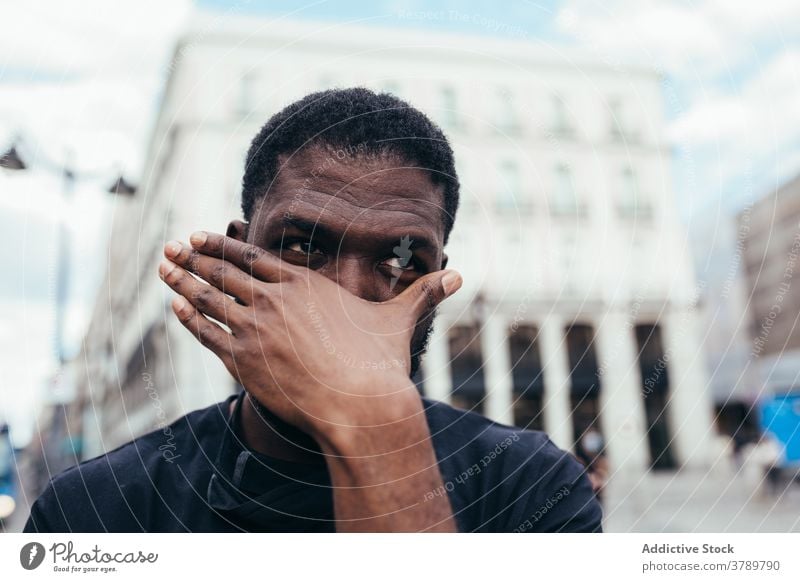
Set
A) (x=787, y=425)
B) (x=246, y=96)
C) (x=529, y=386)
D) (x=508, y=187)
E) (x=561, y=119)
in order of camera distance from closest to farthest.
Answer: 1. (x=246, y=96)
2. (x=508, y=187)
3. (x=561, y=119)
4. (x=529, y=386)
5. (x=787, y=425)

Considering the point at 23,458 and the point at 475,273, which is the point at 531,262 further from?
the point at 23,458

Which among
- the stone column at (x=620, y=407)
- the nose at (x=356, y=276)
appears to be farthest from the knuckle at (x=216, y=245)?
the stone column at (x=620, y=407)

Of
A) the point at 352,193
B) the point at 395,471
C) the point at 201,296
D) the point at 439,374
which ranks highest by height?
the point at 352,193

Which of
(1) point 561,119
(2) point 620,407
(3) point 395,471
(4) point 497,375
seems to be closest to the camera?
(3) point 395,471

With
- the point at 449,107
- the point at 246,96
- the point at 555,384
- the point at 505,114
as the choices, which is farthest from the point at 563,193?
the point at 246,96

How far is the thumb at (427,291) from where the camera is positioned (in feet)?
4.28

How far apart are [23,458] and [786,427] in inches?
247

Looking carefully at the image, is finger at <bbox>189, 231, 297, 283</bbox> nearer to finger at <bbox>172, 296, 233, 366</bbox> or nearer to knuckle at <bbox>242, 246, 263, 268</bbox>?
knuckle at <bbox>242, 246, 263, 268</bbox>

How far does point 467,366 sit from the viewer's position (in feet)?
12.6

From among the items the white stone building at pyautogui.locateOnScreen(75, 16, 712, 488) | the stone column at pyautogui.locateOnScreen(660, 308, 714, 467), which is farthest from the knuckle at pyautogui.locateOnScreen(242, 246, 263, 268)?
the stone column at pyautogui.locateOnScreen(660, 308, 714, 467)

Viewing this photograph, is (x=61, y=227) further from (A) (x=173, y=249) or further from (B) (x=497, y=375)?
(B) (x=497, y=375)

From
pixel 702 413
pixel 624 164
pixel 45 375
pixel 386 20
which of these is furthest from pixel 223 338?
pixel 702 413

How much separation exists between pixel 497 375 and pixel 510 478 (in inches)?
99.5

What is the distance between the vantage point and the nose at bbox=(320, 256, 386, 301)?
55.4 inches
